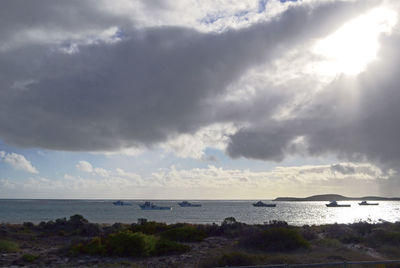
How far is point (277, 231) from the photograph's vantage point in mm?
24828

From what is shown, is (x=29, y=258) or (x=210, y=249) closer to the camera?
(x=29, y=258)

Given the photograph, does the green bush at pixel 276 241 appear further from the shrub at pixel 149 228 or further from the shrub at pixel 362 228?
the shrub at pixel 149 228

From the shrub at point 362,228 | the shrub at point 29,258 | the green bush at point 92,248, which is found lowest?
the shrub at point 29,258

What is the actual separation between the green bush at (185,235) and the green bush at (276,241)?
4.24 metres

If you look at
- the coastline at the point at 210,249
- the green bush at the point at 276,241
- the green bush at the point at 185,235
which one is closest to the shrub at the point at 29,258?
the coastline at the point at 210,249

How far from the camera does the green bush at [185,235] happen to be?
2784 centimetres

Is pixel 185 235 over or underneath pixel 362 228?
underneath

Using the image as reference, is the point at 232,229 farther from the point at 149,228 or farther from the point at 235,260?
the point at 235,260

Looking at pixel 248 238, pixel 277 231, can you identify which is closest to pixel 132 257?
pixel 248 238

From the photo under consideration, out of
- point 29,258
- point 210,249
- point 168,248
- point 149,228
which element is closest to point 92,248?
point 29,258

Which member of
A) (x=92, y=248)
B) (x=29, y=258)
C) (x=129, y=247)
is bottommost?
(x=29, y=258)

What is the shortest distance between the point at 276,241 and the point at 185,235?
726cm

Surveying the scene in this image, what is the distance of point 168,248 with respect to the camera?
2331cm

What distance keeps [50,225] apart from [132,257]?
57.5 feet
